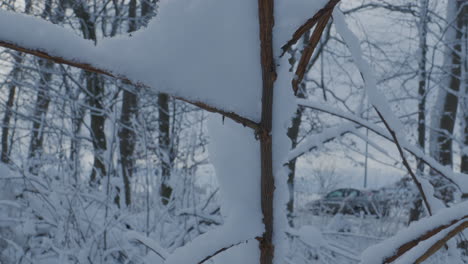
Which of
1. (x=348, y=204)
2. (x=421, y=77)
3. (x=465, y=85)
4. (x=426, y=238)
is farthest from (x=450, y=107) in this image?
(x=426, y=238)

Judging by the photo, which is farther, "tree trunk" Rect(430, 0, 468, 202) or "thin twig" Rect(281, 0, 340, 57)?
"tree trunk" Rect(430, 0, 468, 202)

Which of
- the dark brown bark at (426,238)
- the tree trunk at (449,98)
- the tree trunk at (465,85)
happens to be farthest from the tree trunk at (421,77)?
the dark brown bark at (426,238)

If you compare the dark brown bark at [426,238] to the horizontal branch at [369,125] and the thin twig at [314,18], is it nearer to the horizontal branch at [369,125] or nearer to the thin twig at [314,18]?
the thin twig at [314,18]

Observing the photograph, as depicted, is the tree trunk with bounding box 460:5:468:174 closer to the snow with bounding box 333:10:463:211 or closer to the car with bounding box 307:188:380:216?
the car with bounding box 307:188:380:216

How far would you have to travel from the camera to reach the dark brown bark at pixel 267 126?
1.02 ft

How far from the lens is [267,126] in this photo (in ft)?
1.08

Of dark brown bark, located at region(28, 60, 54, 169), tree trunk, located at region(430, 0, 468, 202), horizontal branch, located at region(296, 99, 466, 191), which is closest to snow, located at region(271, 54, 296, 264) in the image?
horizontal branch, located at region(296, 99, 466, 191)

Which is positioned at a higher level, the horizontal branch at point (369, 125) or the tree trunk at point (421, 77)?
the tree trunk at point (421, 77)

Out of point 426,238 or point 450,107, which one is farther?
point 450,107

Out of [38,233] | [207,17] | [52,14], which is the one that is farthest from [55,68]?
[207,17]

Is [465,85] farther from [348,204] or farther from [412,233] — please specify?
[412,233]

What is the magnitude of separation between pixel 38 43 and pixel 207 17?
0.46 ft

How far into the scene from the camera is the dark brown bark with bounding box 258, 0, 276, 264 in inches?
12.3

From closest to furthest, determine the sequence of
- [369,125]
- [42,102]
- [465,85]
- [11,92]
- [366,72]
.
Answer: [366,72] < [369,125] < [465,85] < [42,102] < [11,92]
